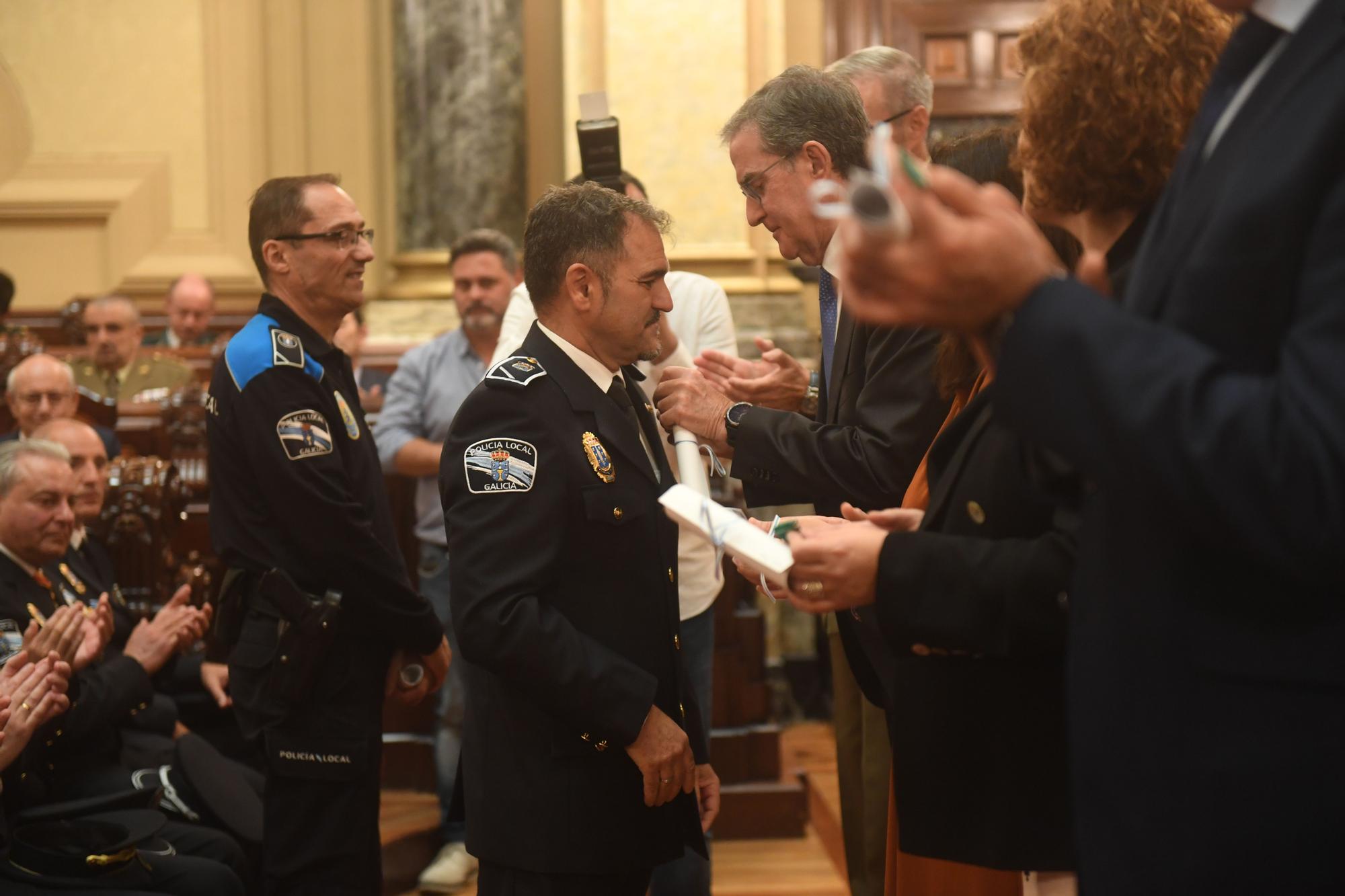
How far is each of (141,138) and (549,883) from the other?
6.77 m

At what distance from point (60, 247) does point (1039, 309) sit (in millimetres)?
7688

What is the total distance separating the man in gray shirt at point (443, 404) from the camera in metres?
3.80

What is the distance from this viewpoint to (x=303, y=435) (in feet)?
7.92

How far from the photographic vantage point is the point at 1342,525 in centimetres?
80

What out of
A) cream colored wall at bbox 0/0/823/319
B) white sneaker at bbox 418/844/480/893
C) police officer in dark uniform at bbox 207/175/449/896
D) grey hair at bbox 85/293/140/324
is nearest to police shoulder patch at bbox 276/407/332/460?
police officer in dark uniform at bbox 207/175/449/896

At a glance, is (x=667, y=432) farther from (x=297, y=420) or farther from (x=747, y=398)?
(x=297, y=420)

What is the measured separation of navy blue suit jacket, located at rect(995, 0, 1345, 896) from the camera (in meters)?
0.81

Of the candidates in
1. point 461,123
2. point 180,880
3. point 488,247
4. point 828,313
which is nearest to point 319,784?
point 180,880

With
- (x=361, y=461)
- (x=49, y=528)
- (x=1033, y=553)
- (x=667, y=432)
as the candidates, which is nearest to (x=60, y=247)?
(x=49, y=528)

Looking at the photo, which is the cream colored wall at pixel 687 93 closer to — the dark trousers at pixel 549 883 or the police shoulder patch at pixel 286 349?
the police shoulder patch at pixel 286 349

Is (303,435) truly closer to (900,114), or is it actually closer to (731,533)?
(731,533)

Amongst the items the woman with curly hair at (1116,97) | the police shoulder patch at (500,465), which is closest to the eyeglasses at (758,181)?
the police shoulder patch at (500,465)

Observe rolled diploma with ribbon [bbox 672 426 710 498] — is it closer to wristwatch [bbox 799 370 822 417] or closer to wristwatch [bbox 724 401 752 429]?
wristwatch [bbox 724 401 752 429]

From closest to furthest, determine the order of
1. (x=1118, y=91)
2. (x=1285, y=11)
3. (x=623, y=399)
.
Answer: (x=1285, y=11) < (x=1118, y=91) < (x=623, y=399)
